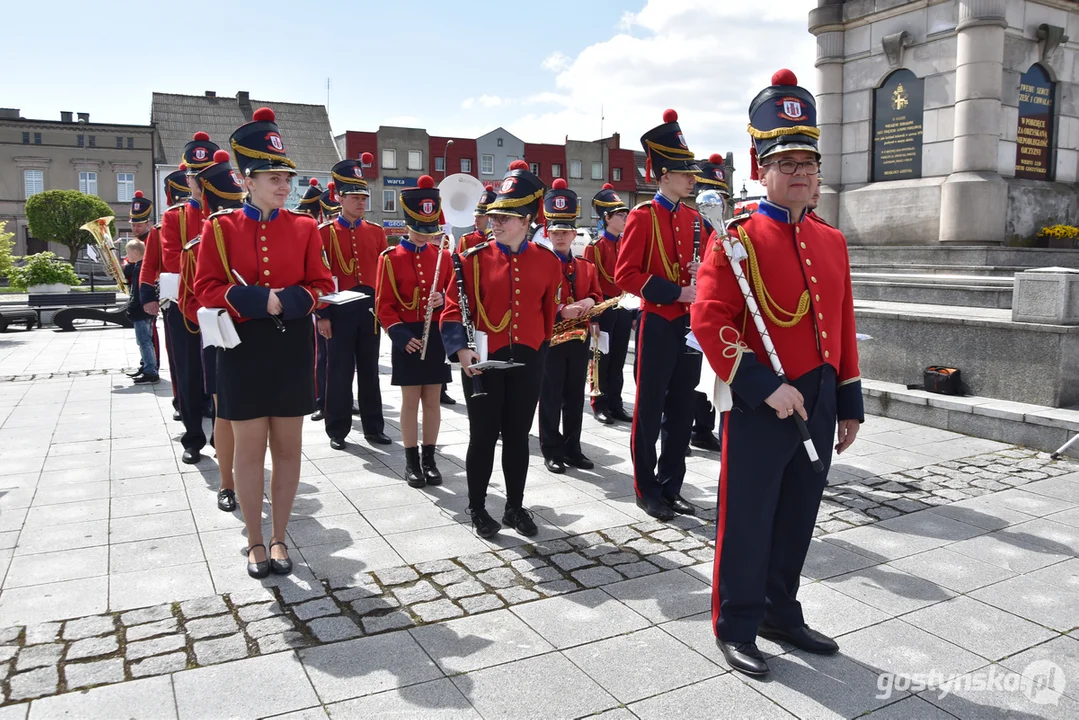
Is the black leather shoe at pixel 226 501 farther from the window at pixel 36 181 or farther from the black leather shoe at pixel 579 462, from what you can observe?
the window at pixel 36 181

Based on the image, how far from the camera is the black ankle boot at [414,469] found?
651cm

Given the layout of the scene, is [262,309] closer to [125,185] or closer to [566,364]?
[566,364]

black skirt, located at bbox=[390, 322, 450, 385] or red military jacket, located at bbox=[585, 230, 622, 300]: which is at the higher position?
red military jacket, located at bbox=[585, 230, 622, 300]

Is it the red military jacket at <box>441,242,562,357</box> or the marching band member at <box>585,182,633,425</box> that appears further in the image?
the marching band member at <box>585,182,633,425</box>

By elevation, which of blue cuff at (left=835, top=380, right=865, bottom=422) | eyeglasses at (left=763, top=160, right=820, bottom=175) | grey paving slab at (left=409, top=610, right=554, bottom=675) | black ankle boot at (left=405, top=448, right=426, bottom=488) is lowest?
grey paving slab at (left=409, top=610, right=554, bottom=675)

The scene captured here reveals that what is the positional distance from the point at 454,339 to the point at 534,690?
2.40 m

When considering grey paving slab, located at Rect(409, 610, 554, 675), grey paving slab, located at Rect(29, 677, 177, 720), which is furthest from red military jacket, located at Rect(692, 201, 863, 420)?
Answer: grey paving slab, located at Rect(29, 677, 177, 720)

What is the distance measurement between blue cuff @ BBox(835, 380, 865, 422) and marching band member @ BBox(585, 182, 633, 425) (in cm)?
520

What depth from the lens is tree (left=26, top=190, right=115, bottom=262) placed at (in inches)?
1919

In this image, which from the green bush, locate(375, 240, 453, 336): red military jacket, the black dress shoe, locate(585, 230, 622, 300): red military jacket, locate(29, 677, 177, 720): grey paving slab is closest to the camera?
locate(29, 677, 177, 720): grey paving slab

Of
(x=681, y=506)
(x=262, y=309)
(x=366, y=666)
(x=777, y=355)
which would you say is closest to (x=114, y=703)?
(x=366, y=666)

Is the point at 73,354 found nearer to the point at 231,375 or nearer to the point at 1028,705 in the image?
the point at 231,375

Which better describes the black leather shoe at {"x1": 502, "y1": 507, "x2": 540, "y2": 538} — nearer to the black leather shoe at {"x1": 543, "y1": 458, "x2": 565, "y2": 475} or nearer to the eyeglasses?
the black leather shoe at {"x1": 543, "y1": 458, "x2": 565, "y2": 475}

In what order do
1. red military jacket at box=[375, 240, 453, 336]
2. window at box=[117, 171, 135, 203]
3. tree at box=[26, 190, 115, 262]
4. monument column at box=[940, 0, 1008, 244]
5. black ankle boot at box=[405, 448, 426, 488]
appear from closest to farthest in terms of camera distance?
black ankle boot at box=[405, 448, 426, 488] < red military jacket at box=[375, 240, 453, 336] < monument column at box=[940, 0, 1008, 244] < tree at box=[26, 190, 115, 262] < window at box=[117, 171, 135, 203]
